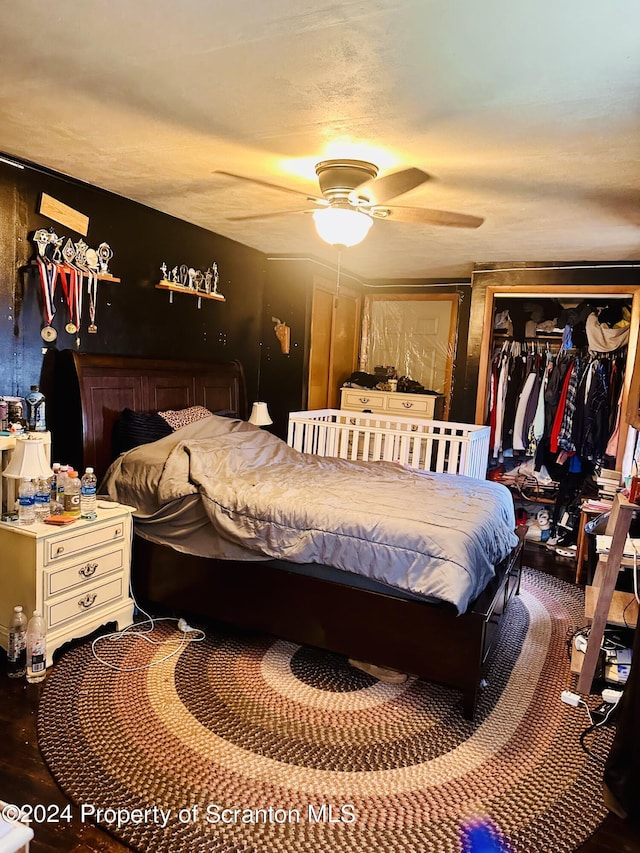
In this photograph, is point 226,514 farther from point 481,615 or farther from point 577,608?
point 577,608

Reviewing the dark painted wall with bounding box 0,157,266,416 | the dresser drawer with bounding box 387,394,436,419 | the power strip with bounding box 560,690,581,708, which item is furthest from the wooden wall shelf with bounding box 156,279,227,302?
the power strip with bounding box 560,690,581,708

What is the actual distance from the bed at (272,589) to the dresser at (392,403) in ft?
6.96

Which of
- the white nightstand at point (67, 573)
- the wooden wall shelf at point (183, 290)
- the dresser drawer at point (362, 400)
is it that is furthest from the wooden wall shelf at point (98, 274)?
the dresser drawer at point (362, 400)

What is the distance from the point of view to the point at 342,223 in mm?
2754

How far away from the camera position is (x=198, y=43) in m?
1.71

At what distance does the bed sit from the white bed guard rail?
0.86 meters

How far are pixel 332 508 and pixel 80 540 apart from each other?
3.84 ft

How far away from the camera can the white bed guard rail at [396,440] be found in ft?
14.5

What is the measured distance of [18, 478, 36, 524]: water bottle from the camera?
253 centimetres

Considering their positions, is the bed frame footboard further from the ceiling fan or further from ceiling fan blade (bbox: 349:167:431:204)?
ceiling fan blade (bbox: 349:167:431:204)

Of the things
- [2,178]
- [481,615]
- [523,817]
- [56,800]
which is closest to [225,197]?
[2,178]

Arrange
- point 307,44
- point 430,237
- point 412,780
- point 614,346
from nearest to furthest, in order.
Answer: point 307,44 < point 412,780 < point 430,237 < point 614,346

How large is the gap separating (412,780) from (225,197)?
3037 millimetres

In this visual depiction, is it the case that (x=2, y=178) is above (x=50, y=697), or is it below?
above
